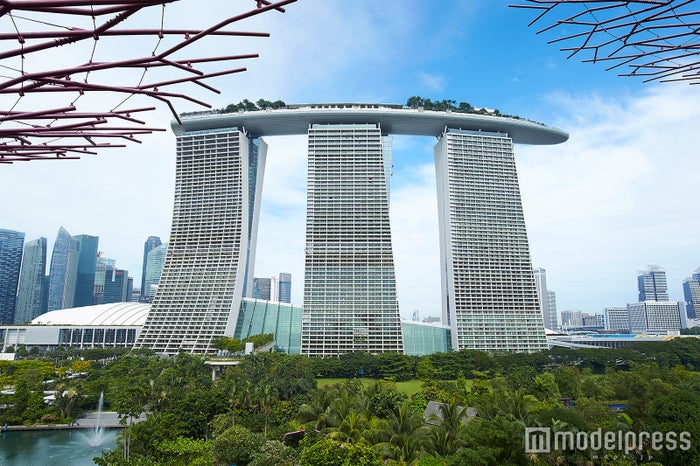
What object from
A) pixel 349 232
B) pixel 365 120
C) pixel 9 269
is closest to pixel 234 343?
pixel 349 232

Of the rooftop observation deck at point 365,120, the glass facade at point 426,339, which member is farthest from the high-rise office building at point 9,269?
the glass facade at point 426,339

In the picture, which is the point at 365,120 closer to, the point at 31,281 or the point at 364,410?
the point at 364,410

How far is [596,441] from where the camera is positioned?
84.9 ft

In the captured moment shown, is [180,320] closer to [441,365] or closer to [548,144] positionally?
[441,365]

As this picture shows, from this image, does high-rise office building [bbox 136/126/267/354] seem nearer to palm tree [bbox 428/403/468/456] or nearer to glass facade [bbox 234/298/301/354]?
glass facade [bbox 234/298/301/354]

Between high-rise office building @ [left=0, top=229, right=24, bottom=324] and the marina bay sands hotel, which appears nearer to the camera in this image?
the marina bay sands hotel

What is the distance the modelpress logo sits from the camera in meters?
24.8

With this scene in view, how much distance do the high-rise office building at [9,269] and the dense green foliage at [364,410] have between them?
4663 inches

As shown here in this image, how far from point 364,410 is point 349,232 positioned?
62.8 m

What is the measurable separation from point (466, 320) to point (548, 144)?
2151 inches

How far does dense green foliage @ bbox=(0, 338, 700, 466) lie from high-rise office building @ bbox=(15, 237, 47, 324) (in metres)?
128

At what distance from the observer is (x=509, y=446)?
2409 cm

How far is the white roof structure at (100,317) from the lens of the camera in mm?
113625

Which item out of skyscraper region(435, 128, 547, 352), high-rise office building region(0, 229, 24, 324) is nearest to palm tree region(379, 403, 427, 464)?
skyscraper region(435, 128, 547, 352)
